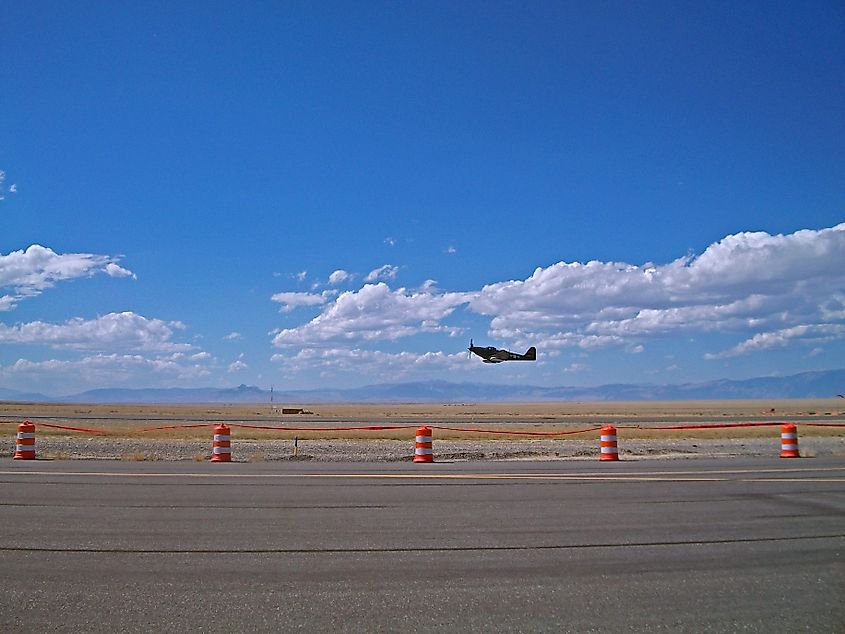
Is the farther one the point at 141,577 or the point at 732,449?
the point at 732,449

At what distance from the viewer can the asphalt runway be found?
644cm

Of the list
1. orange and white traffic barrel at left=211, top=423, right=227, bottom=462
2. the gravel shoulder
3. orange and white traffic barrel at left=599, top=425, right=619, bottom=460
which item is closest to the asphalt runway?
orange and white traffic barrel at left=211, top=423, right=227, bottom=462

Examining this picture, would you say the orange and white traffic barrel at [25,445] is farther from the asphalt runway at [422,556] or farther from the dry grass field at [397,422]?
the dry grass field at [397,422]

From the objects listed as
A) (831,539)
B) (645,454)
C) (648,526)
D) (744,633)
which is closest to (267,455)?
(645,454)

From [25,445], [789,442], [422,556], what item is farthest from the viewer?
[789,442]

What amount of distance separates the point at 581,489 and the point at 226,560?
7.93 m

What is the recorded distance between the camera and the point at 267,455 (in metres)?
25.5

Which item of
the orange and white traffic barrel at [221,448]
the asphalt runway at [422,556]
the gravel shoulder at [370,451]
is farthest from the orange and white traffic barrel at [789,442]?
the orange and white traffic barrel at [221,448]

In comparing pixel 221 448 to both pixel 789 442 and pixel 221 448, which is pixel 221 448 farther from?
pixel 789 442

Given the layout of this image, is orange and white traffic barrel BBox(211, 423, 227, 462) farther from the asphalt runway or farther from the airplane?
the airplane

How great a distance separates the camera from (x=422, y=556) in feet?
28.3

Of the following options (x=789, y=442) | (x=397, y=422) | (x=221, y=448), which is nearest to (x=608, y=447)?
(x=789, y=442)

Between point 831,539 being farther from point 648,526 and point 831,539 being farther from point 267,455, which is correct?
point 267,455

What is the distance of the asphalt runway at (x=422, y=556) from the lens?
6438 millimetres
